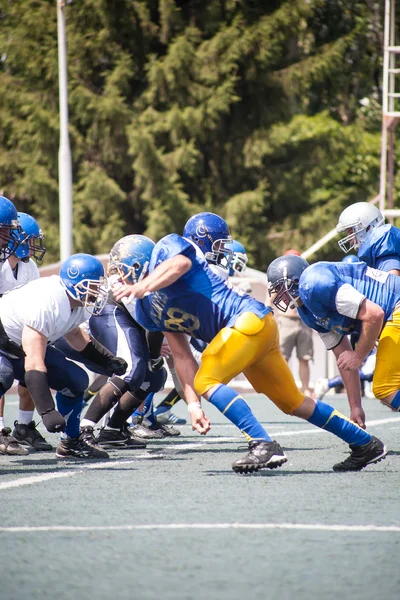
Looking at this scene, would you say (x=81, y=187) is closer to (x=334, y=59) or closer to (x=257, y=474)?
(x=334, y=59)

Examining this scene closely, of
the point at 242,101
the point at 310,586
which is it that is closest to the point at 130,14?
the point at 242,101

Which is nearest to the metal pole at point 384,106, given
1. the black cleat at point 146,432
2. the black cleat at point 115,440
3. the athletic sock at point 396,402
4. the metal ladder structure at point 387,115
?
the metal ladder structure at point 387,115

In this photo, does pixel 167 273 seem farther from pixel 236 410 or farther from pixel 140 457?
pixel 140 457

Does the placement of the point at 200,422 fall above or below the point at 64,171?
above

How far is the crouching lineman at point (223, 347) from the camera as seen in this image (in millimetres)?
5711

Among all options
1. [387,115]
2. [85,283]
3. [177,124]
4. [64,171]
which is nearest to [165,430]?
[85,283]

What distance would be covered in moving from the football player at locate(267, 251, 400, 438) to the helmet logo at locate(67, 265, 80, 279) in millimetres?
1200

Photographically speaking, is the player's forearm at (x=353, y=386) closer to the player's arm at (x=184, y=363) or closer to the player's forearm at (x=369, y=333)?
the player's forearm at (x=369, y=333)

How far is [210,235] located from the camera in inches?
280

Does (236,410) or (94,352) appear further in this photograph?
(94,352)

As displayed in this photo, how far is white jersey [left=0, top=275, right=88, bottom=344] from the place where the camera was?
254 inches

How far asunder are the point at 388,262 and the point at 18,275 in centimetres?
295

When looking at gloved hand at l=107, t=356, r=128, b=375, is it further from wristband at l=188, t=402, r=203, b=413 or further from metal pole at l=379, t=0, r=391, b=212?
metal pole at l=379, t=0, r=391, b=212

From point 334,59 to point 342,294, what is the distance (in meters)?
20.3
